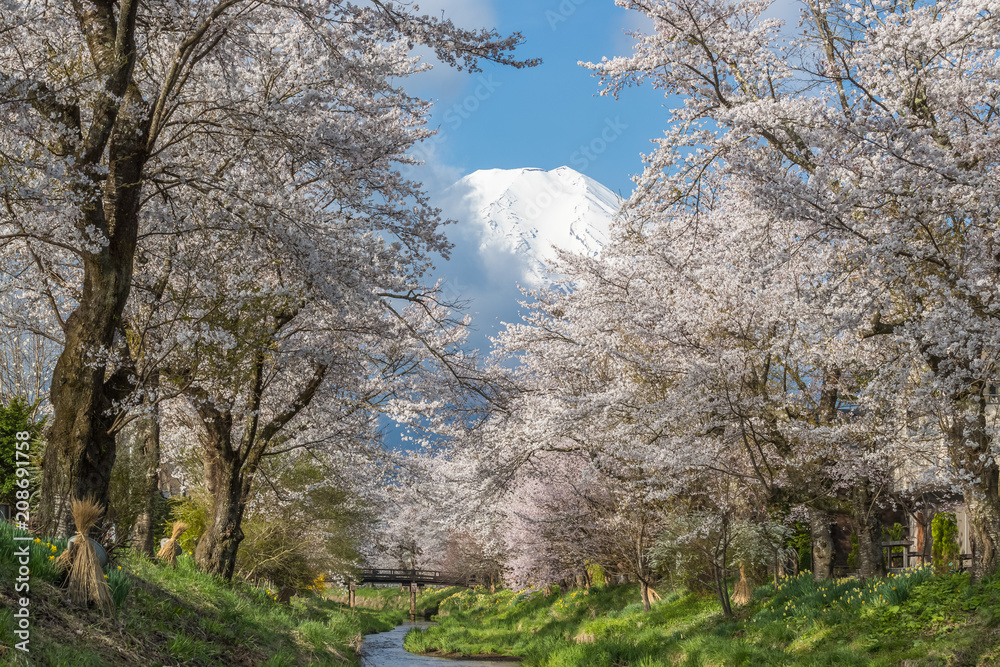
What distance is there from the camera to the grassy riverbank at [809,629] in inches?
342

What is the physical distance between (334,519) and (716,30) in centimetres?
1578

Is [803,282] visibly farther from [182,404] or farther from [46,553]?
[182,404]

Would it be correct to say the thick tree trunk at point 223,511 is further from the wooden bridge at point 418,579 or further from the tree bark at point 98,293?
the wooden bridge at point 418,579

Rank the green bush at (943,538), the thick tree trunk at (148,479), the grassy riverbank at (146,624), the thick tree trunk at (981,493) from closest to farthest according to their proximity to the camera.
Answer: the grassy riverbank at (146,624), the thick tree trunk at (981,493), the thick tree trunk at (148,479), the green bush at (943,538)

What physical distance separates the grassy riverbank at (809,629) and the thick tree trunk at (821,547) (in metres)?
0.47

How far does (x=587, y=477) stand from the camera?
16.0 metres

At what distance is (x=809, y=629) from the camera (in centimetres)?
1102

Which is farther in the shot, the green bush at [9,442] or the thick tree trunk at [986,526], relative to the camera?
the green bush at [9,442]

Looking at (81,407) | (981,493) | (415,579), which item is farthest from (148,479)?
(415,579)

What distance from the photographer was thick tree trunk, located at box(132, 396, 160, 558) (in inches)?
500

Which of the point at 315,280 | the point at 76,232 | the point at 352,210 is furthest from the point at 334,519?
the point at 76,232

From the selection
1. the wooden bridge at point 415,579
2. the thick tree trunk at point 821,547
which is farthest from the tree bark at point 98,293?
the wooden bridge at point 415,579

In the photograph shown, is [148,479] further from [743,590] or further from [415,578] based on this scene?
[415,578]

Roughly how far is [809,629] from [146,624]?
9.07 meters
